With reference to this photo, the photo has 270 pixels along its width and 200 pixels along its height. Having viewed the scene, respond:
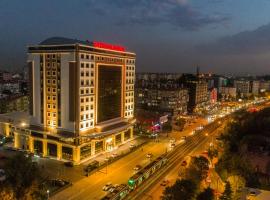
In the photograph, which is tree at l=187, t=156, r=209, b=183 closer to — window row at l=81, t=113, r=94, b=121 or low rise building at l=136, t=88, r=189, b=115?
window row at l=81, t=113, r=94, b=121

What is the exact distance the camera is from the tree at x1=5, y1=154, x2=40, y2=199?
89.7 feet

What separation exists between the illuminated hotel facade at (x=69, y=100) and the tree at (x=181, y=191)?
1906 centimetres

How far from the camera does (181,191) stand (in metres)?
26.1

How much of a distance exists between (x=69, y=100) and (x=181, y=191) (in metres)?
23.6

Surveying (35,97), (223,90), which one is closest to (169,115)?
(35,97)

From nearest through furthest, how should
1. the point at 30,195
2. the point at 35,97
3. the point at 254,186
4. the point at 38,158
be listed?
the point at 30,195
the point at 254,186
the point at 38,158
the point at 35,97

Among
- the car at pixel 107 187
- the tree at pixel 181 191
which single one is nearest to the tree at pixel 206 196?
the tree at pixel 181 191

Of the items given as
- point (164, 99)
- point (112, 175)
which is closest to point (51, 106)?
point (112, 175)

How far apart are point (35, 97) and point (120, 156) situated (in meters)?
16.6

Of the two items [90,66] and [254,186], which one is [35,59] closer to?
[90,66]

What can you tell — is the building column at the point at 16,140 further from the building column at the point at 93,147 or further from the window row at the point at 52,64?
the building column at the point at 93,147

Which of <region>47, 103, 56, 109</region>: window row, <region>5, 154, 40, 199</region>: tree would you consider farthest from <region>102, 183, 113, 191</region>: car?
<region>47, 103, 56, 109</region>: window row

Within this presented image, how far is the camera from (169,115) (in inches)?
3024

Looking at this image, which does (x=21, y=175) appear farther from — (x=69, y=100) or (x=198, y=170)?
(x=198, y=170)
